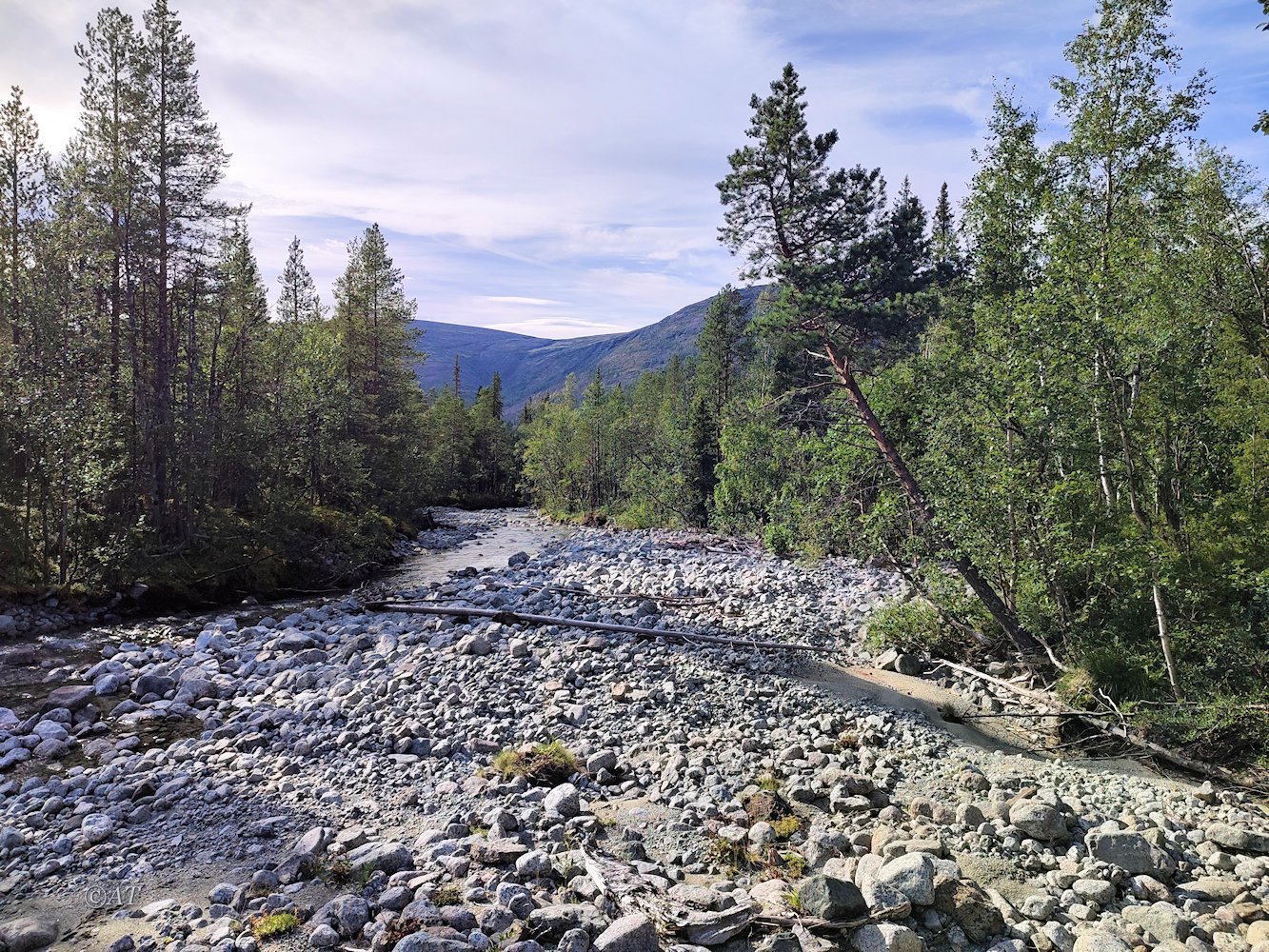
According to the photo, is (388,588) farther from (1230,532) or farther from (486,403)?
(486,403)

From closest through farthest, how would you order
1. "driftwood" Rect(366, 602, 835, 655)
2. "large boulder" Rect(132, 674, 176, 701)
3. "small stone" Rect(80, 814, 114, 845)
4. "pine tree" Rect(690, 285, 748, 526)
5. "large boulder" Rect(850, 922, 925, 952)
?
"large boulder" Rect(850, 922, 925, 952), "small stone" Rect(80, 814, 114, 845), "large boulder" Rect(132, 674, 176, 701), "driftwood" Rect(366, 602, 835, 655), "pine tree" Rect(690, 285, 748, 526)

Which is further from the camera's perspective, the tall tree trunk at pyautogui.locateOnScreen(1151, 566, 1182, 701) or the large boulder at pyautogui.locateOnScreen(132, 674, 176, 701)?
the large boulder at pyautogui.locateOnScreen(132, 674, 176, 701)

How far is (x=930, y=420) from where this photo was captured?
35.4 ft

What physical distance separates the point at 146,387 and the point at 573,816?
19.4m

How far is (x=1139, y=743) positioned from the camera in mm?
7992

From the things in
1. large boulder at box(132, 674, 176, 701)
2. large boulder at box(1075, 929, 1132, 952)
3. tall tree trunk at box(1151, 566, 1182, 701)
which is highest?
tall tree trunk at box(1151, 566, 1182, 701)

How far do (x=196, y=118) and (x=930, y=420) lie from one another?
2277 cm

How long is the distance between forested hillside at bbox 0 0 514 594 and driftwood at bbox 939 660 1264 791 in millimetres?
18895

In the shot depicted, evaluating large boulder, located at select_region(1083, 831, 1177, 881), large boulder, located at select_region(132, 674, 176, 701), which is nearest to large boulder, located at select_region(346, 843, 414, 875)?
large boulder, located at select_region(1083, 831, 1177, 881)

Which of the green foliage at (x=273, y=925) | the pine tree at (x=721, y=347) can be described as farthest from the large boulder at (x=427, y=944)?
the pine tree at (x=721, y=347)

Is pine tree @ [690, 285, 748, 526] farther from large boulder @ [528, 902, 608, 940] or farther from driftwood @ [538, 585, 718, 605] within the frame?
large boulder @ [528, 902, 608, 940]

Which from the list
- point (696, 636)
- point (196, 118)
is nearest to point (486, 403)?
point (196, 118)

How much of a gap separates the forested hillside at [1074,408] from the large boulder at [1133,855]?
262 cm

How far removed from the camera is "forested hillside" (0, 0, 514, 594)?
51.9 ft
